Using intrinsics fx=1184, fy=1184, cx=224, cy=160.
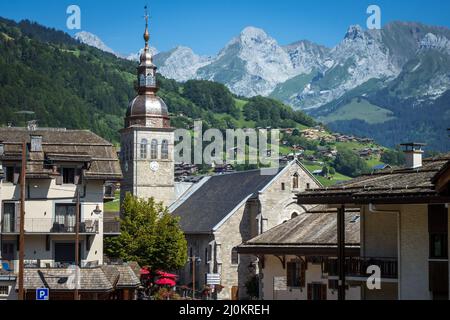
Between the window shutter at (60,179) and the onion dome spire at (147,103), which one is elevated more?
the onion dome spire at (147,103)

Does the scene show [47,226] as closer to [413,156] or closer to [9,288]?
[9,288]

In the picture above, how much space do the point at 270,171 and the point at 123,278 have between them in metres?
51.5

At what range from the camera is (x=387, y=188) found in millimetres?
28422

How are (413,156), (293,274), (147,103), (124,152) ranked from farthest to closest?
(124,152)
(147,103)
(293,274)
(413,156)

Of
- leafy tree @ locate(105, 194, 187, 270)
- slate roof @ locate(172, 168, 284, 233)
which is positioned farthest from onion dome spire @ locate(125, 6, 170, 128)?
leafy tree @ locate(105, 194, 187, 270)

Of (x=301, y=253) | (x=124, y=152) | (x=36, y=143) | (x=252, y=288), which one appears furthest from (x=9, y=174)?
(x=124, y=152)

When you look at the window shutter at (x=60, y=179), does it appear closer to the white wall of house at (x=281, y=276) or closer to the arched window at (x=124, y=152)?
the white wall of house at (x=281, y=276)

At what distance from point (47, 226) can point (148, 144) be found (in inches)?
2576

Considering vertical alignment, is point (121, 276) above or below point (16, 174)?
below

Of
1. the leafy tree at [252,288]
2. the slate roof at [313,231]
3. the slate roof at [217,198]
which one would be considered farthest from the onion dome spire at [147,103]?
the slate roof at [313,231]

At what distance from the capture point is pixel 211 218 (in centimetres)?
10456

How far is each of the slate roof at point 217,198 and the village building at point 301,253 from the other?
4563cm

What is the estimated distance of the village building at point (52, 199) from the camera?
54.6 metres
